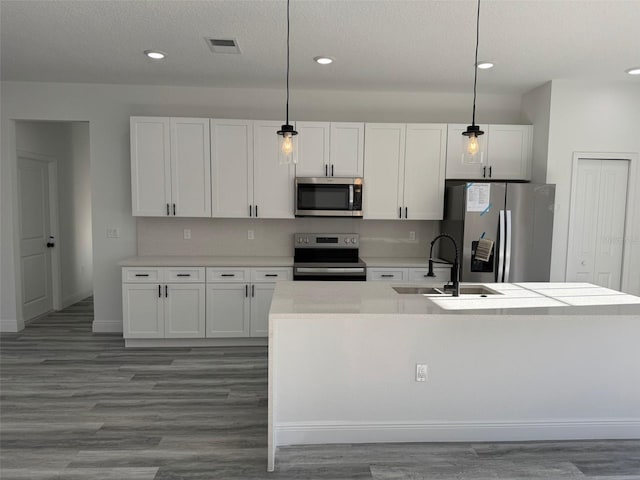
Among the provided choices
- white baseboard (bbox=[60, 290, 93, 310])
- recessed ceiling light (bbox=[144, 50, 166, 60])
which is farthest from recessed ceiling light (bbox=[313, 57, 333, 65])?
white baseboard (bbox=[60, 290, 93, 310])

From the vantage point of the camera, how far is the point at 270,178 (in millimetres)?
4496

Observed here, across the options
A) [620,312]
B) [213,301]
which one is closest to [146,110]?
[213,301]

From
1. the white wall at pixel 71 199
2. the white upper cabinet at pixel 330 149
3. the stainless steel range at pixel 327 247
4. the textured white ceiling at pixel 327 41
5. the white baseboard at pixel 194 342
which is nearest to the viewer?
the textured white ceiling at pixel 327 41

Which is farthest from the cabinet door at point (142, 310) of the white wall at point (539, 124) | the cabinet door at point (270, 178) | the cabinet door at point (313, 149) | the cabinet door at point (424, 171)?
the white wall at point (539, 124)

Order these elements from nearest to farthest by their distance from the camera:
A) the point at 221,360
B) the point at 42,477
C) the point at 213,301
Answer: the point at 42,477
the point at 221,360
the point at 213,301

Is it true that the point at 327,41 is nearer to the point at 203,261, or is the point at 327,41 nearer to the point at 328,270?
the point at 328,270

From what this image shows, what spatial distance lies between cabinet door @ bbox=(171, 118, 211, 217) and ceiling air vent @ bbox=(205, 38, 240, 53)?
37.9 inches

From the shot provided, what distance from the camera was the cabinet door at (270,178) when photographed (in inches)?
175

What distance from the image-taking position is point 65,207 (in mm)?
6082

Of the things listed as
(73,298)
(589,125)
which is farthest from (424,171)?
(73,298)

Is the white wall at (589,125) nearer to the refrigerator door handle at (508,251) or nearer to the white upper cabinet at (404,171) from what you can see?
the refrigerator door handle at (508,251)

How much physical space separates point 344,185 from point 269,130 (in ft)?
3.17

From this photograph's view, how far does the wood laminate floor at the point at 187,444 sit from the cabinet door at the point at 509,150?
277 cm

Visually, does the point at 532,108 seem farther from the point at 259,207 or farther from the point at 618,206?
the point at 259,207
